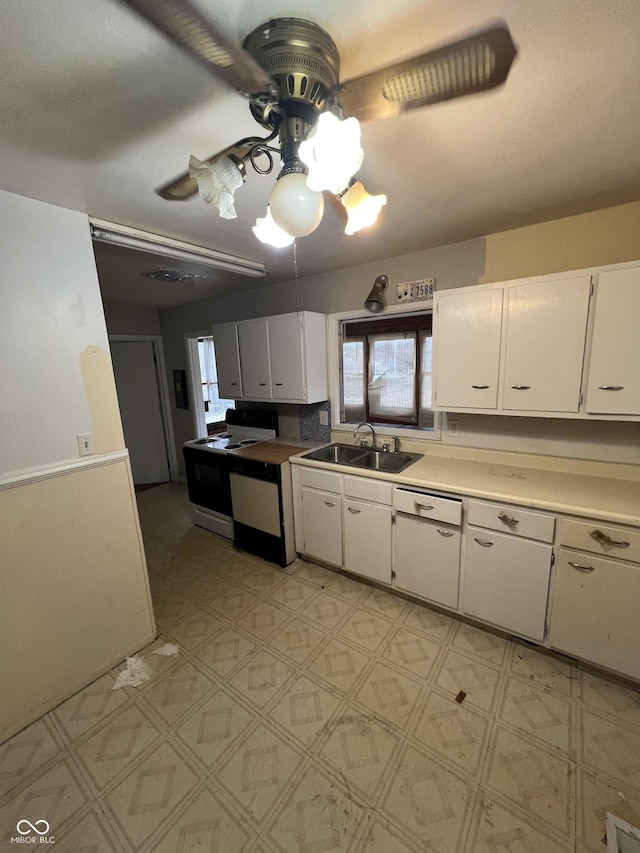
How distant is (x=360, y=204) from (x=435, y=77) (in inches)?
12.1

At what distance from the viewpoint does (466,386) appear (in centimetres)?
205

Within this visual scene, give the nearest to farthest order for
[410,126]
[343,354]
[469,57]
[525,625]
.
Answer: [469,57] < [410,126] < [525,625] < [343,354]

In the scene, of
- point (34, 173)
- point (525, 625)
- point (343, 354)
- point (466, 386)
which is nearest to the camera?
point (34, 173)

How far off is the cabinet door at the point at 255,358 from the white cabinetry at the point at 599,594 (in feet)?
7.84

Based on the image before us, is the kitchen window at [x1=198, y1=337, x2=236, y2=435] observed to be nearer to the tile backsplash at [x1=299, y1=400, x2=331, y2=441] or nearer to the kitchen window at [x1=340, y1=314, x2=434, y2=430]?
the tile backsplash at [x1=299, y1=400, x2=331, y2=441]

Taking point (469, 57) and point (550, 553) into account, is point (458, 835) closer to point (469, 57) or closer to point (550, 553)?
point (550, 553)

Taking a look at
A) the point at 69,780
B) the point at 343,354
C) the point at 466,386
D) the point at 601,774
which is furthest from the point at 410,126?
the point at 69,780

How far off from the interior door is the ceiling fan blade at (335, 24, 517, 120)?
414 cm

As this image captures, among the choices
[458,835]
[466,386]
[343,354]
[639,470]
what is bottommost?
[458,835]

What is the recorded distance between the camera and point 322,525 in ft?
8.32

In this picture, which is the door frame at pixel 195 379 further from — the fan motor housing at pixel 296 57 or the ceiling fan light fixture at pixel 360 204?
the fan motor housing at pixel 296 57

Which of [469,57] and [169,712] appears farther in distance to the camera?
[169,712]

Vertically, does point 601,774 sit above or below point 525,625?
below

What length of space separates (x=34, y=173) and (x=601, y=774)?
3.19 metres
